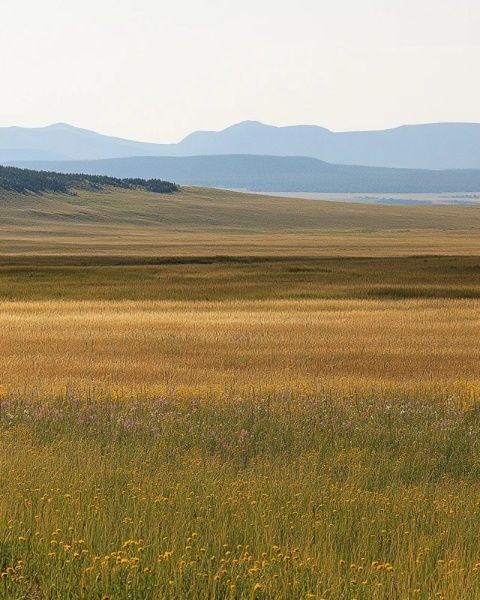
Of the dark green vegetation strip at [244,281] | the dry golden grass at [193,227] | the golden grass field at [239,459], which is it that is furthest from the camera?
the dry golden grass at [193,227]

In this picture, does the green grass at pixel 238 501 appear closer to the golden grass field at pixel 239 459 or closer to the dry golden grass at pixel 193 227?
the golden grass field at pixel 239 459

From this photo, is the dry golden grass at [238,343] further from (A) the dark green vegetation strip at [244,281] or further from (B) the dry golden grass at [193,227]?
(B) the dry golden grass at [193,227]

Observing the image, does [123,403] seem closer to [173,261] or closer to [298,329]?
[298,329]

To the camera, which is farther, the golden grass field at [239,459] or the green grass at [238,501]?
the golden grass field at [239,459]

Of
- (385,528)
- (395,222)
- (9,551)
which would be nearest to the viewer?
(9,551)

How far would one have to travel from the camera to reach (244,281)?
52.1 meters

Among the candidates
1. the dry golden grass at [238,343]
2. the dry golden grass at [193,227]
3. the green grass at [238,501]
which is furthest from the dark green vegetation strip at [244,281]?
the dry golden grass at [193,227]

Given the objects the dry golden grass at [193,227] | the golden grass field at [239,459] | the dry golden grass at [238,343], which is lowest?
the dry golden grass at [193,227]

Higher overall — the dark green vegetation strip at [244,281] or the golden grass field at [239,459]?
the golden grass field at [239,459]

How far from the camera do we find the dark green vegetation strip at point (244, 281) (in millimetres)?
45438

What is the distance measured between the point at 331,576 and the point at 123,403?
27.6 ft

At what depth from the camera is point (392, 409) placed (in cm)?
1579

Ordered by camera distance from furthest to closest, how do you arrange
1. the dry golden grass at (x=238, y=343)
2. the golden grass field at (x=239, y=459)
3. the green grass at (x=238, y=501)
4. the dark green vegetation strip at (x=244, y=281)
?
the dark green vegetation strip at (x=244, y=281) → the dry golden grass at (x=238, y=343) → the golden grass field at (x=239, y=459) → the green grass at (x=238, y=501)

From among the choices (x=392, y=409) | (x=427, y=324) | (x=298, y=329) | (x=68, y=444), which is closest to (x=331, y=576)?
(x=68, y=444)
